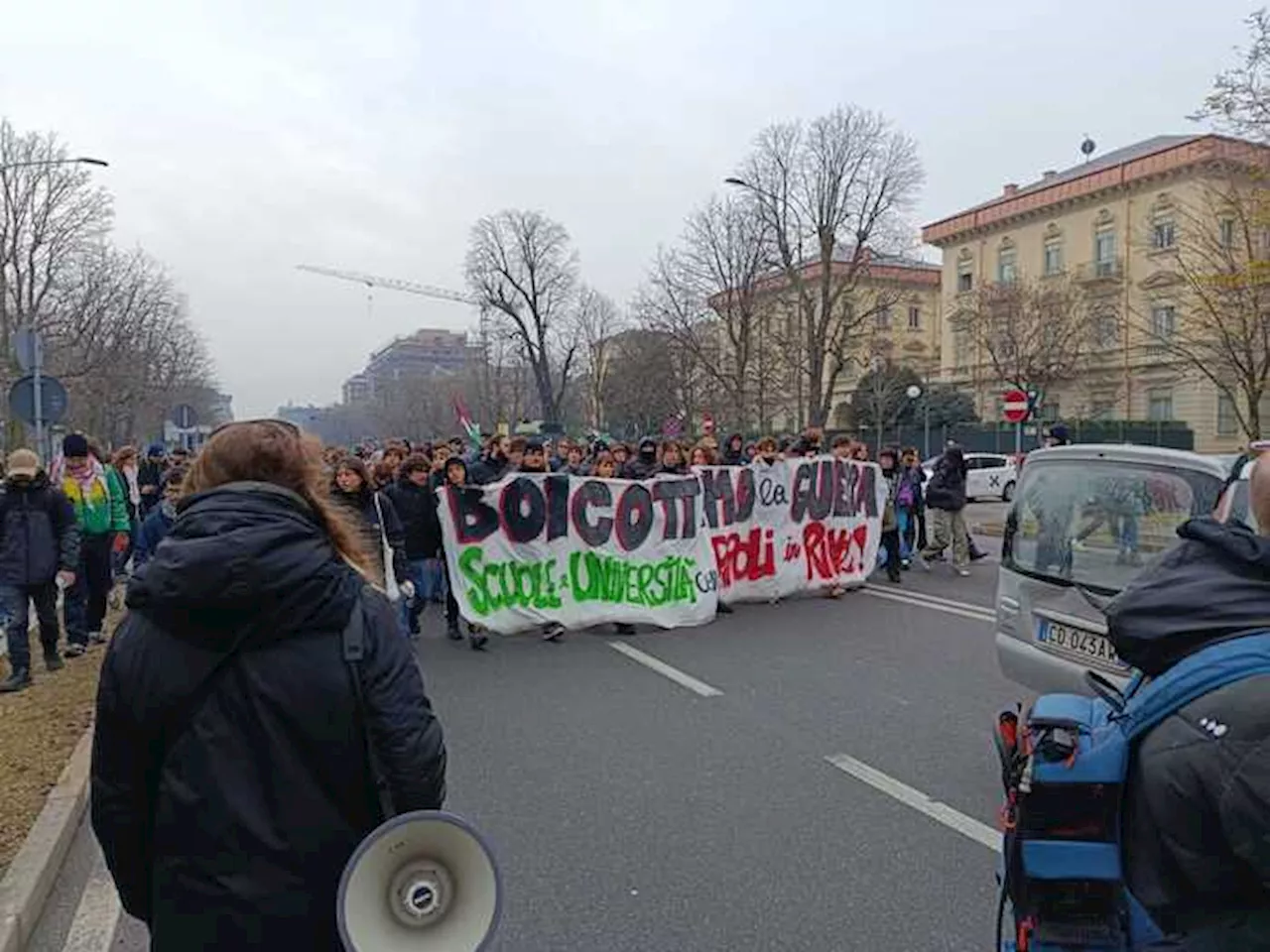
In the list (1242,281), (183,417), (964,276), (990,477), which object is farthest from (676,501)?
(964,276)

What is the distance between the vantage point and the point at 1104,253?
56.5 meters

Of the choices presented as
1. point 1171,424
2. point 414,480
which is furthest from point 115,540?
point 1171,424

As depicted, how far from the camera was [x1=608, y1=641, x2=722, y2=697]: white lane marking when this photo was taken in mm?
7349

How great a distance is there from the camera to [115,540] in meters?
9.55

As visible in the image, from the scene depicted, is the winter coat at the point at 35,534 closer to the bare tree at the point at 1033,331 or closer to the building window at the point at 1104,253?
the bare tree at the point at 1033,331

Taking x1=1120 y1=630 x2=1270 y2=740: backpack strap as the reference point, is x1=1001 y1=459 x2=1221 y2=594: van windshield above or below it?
below

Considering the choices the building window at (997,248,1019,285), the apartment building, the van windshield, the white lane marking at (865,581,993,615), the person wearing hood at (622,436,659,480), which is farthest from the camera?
the building window at (997,248,1019,285)

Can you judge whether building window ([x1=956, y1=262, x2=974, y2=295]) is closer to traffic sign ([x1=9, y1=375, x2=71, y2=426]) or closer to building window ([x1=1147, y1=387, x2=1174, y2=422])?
building window ([x1=1147, y1=387, x2=1174, y2=422])

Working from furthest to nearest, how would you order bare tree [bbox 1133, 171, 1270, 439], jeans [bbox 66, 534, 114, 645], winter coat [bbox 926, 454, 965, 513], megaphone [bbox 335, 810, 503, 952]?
bare tree [bbox 1133, 171, 1270, 439]
winter coat [bbox 926, 454, 965, 513]
jeans [bbox 66, 534, 114, 645]
megaphone [bbox 335, 810, 503, 952]

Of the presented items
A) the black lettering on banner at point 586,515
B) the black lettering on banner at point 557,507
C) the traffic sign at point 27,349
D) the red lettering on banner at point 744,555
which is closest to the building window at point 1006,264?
the red lettering on banner at point 744,555

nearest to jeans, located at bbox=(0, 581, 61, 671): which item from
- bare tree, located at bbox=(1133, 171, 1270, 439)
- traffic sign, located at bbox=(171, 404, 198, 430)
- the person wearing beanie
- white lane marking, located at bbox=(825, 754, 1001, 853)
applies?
the person wearing beanie

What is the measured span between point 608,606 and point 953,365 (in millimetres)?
58826

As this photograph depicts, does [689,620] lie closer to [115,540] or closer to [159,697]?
[115,540]

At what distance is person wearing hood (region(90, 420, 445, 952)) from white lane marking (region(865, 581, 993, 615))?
956 centimetres
